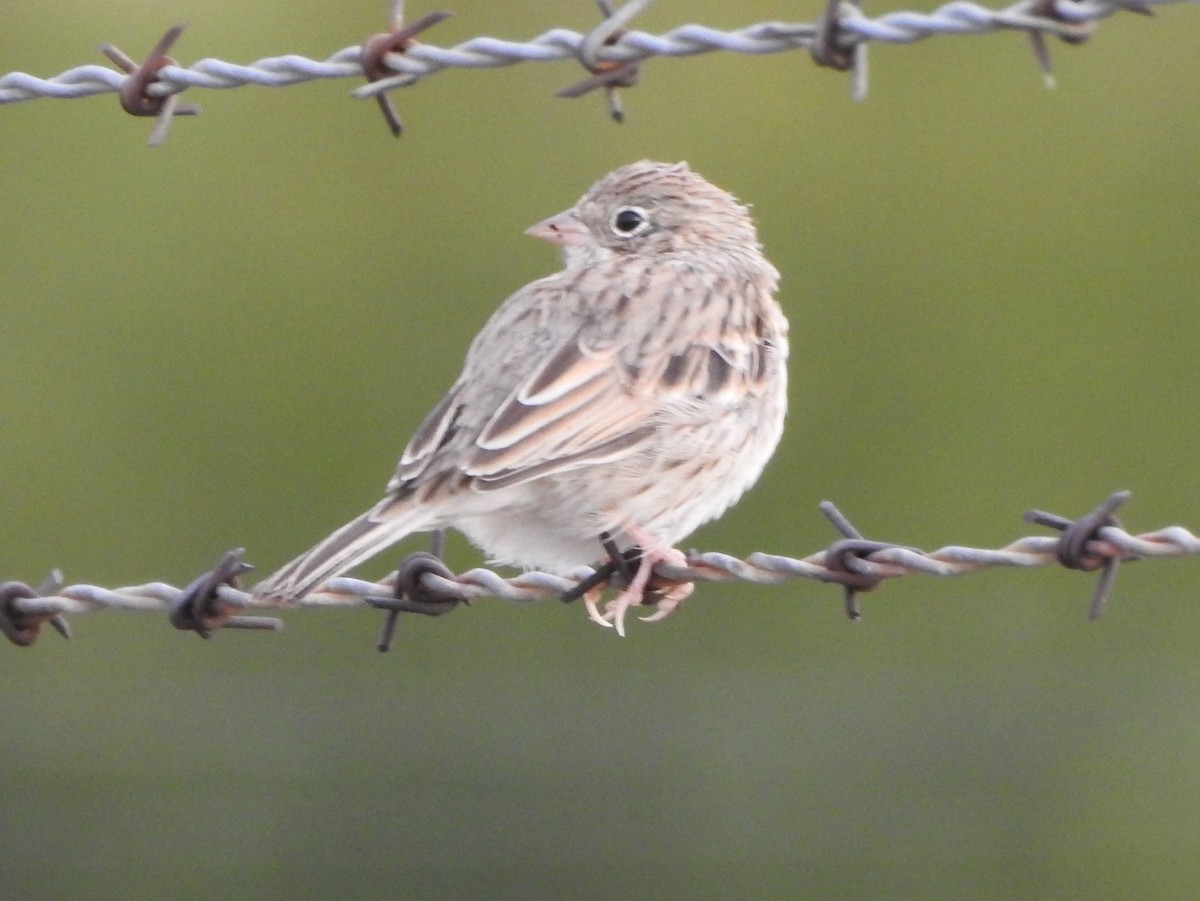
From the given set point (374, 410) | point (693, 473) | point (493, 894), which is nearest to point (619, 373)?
point (693, 473)

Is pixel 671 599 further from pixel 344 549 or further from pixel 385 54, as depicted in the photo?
pixel 385 54

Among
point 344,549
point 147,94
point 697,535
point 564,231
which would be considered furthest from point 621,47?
point 697,535

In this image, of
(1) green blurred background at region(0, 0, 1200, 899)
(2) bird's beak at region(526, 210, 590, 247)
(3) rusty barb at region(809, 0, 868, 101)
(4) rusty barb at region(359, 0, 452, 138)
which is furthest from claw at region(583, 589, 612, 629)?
(1) green blurred background at region(0, 0, 1200, 899)

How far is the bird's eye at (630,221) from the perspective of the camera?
21.8ft

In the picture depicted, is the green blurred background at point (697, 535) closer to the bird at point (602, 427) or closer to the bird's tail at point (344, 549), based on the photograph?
the bird at point (602, 427)

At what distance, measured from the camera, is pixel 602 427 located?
5.55 metres

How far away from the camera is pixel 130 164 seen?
1168 centimetres

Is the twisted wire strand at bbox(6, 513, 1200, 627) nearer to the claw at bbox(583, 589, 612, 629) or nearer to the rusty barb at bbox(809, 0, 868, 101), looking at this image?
the claw at bbox(583, 589, 612, 629)

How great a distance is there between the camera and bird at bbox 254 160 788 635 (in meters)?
5.42

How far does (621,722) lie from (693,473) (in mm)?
5678

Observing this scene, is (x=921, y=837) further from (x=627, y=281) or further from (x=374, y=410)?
(x=627, y=281)

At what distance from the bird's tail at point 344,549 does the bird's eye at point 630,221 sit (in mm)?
1579

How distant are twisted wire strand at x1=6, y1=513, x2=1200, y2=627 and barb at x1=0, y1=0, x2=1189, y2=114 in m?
0.92

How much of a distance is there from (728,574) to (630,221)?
6.85 ft
